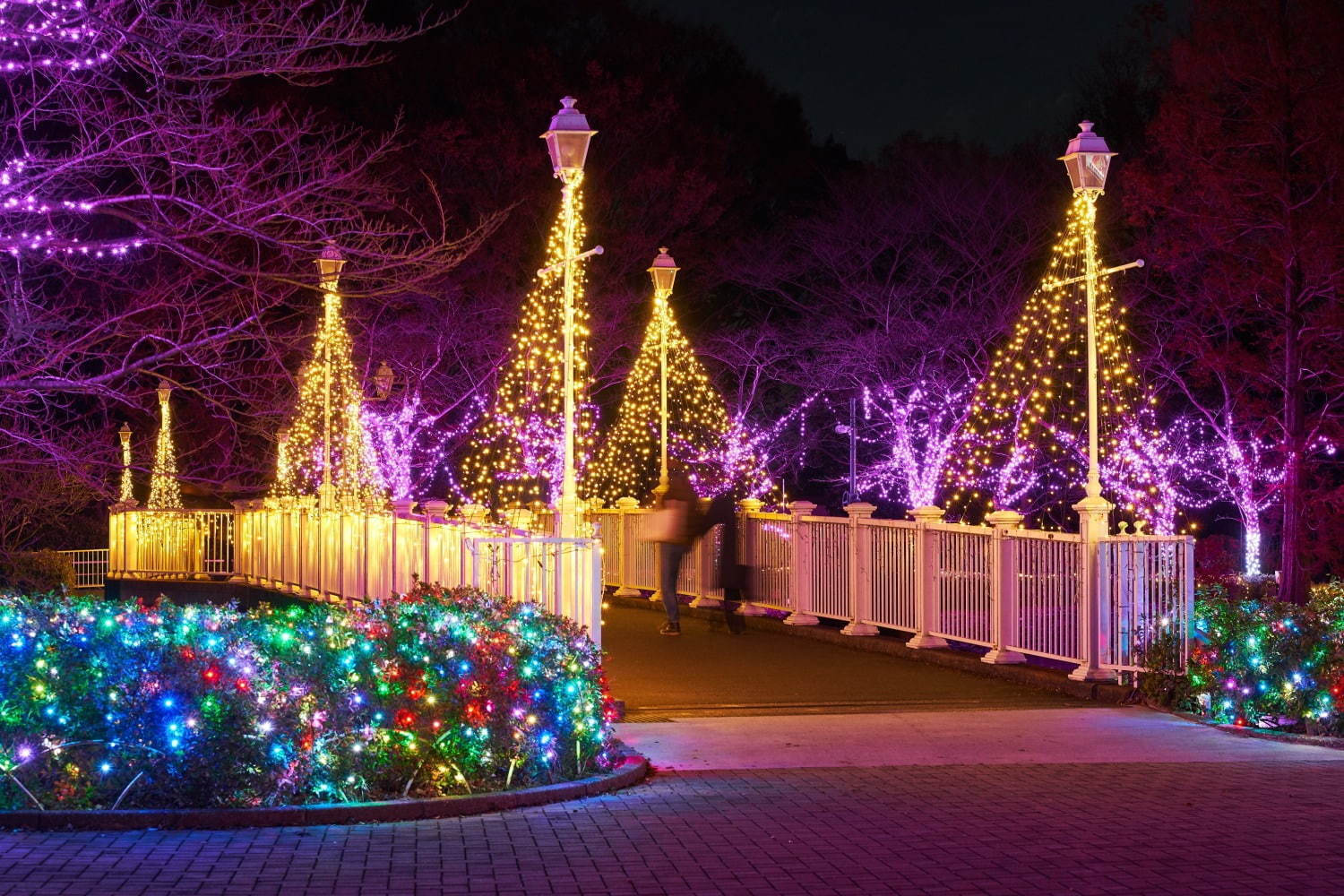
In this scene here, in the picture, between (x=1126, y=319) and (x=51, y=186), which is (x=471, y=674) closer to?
(x=51, y=186)

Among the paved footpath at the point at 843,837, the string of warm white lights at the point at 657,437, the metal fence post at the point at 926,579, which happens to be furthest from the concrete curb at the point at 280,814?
the string of warm white lights at the point at 657,437

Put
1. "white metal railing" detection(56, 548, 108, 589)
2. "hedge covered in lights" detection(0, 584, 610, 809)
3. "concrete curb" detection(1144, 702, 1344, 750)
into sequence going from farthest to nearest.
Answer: "white metal railing" detection(56, 548, 108, 589) < "concrete curb" detection(1144, 702, 1344, 750) < "hedge covered in lights" detection(0, 584, 610, 809)

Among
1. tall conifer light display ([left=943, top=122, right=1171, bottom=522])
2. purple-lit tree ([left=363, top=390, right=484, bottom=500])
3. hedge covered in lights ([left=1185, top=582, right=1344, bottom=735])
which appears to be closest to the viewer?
hedge covered in lights ([left=1185, top=582, right=1344, bottom=735])

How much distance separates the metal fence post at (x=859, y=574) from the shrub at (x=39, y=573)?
13714 mm

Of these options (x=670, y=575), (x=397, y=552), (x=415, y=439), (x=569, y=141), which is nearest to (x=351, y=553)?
(x=397, y=552)

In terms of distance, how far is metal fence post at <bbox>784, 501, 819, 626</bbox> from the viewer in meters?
19.8

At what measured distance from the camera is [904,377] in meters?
35.2

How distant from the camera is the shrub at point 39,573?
26.4 m

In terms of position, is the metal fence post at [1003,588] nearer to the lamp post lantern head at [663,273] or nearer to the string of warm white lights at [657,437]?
the lamp post lantern head at [663,273]

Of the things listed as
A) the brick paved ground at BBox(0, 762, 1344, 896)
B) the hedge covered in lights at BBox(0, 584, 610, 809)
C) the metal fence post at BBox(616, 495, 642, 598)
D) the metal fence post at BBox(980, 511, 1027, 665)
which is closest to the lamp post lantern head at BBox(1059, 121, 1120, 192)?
the metal fence post at BBox(980, 511, 1027, 665)

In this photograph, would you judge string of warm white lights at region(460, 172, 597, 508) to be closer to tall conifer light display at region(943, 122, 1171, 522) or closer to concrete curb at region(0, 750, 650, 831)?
tall conifer light display at region(943, 122, 1171, 522)

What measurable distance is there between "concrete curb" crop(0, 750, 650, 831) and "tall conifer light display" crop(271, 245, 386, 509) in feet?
41.5

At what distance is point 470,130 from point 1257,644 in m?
28.9

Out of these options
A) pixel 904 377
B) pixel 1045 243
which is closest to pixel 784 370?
pixel 904 377
